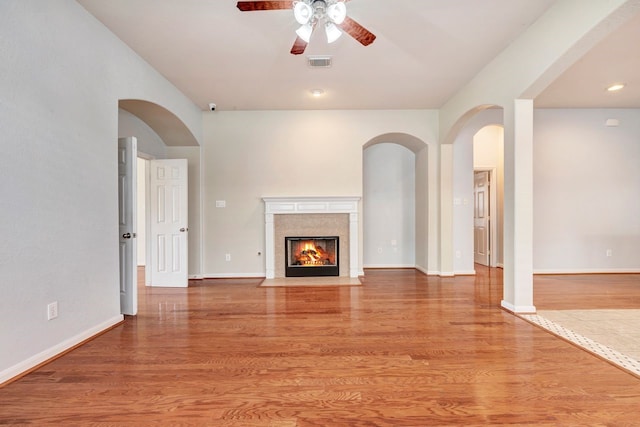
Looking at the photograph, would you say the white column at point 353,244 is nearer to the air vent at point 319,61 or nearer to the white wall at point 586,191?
the air vent at point 319,61

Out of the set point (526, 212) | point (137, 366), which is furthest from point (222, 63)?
point (526, 212)

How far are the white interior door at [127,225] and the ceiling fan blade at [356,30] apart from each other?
2610 millimetres

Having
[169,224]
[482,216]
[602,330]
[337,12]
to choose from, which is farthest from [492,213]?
[169,224]

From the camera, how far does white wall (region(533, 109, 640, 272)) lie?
5.50 m

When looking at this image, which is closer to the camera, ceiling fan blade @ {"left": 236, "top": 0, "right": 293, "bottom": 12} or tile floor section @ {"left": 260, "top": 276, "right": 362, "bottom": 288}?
ceiling fan blade @ {"left": 236, "top": 0, "right": 293, "bottom": 12}

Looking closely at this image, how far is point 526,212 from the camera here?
3.34m

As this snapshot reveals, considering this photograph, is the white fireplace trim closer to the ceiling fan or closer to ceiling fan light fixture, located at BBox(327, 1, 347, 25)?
the ceiling fan

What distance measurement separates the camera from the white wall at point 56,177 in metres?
2.11

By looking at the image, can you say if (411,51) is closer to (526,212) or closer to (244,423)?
(526,212)

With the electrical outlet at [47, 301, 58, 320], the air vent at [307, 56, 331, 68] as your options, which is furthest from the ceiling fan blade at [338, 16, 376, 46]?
the electrical outlet at [47, 301, 58, 320]

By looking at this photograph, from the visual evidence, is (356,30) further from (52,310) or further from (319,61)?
(52,310)

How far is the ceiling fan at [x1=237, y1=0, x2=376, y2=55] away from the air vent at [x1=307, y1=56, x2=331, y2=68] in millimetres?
1005

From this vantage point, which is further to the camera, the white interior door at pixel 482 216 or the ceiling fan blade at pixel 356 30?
the white interior door at pixel 482 216

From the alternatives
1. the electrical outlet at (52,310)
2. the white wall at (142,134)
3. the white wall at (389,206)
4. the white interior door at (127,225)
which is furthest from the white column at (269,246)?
the electrical outlet at (52,310)
